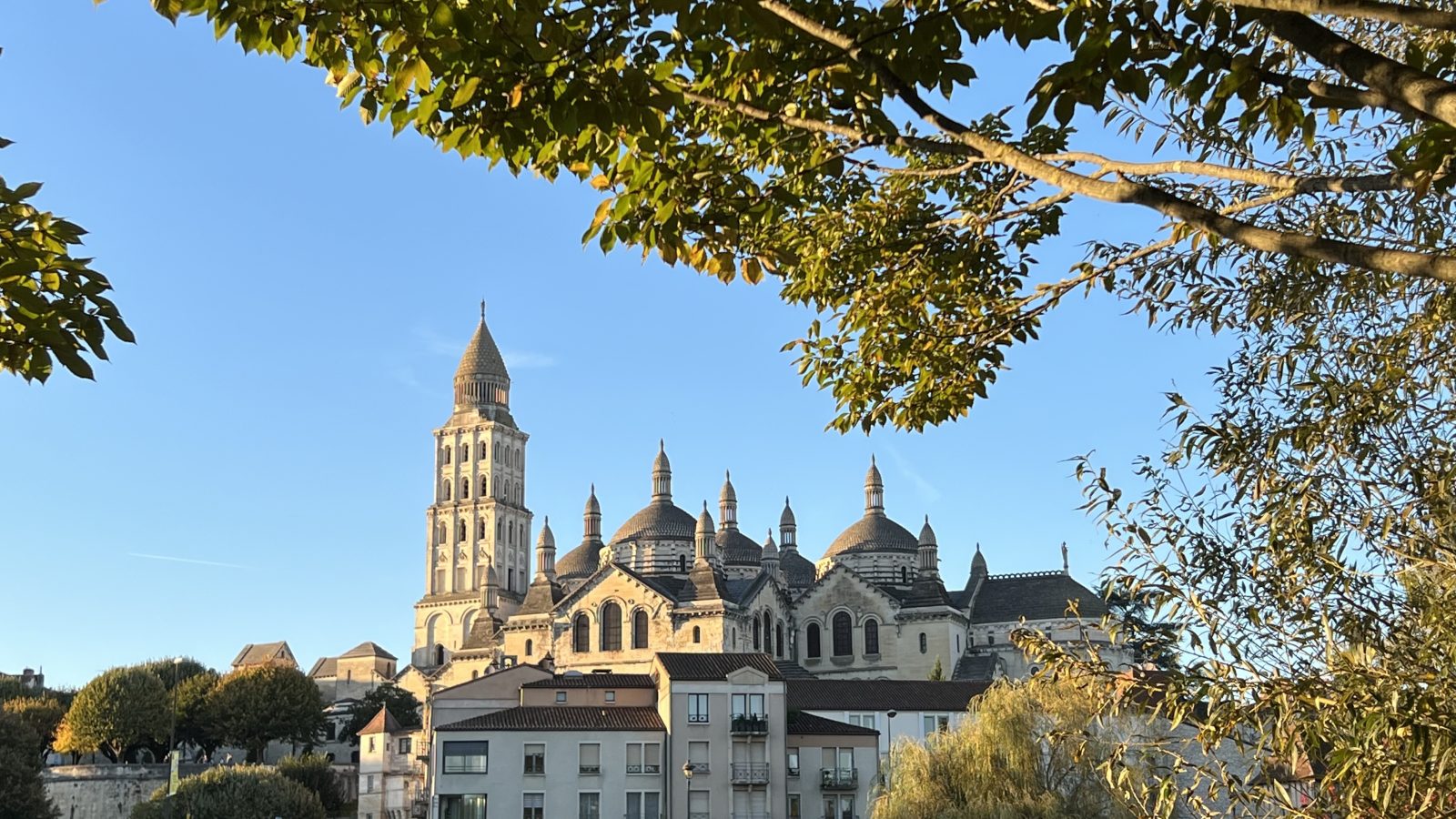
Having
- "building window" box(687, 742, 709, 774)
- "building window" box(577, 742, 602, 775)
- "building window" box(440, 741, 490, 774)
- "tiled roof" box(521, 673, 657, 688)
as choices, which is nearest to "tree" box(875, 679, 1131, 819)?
"building window" box(687, 742, 709, 774)

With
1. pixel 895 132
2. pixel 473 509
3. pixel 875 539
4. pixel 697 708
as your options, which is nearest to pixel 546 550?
pixel 473 509

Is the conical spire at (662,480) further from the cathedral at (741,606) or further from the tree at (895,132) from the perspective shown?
the tree at (895,132)

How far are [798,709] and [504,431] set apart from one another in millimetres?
59198

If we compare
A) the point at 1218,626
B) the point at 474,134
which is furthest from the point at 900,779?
the point at 474,134

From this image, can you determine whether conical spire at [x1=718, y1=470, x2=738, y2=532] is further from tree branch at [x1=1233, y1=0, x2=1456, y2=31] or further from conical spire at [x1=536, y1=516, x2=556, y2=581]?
tree branch at [x1=1233, y1=0, x2=1456, y2=31]

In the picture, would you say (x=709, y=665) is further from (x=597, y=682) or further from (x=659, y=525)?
(x=659, y=525)

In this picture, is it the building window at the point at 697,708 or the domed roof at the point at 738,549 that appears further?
the domed roof at the point at 738,549

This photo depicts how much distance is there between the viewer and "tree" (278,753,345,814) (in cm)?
7588

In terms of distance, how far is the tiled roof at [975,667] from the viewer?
78.6 meters

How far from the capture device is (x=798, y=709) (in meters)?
56.9

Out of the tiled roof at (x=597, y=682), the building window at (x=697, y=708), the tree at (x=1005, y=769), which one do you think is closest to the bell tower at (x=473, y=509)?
the tiled roof at (x=597, y=682)

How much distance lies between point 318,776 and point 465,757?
30.6 metres

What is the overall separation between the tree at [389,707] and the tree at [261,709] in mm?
5019

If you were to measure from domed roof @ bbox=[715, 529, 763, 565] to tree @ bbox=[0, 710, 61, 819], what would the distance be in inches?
1640
